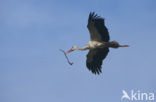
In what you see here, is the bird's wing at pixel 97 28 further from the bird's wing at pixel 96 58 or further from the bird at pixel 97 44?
the bird's wing at pixel 96 58

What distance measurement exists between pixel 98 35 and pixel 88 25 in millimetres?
737

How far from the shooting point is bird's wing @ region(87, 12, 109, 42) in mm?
23391

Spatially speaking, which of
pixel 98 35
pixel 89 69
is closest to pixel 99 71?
pixel 89 69

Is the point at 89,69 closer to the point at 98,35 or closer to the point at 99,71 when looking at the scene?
the point at 99,71

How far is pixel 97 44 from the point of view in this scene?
78.8ft

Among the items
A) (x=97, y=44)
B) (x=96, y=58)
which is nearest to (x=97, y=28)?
(x=97, y=44)

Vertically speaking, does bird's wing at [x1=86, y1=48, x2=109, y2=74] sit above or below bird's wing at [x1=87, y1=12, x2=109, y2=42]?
below

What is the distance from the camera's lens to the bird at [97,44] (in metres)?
23.4

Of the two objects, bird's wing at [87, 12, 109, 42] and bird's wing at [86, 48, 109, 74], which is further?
bird's wing at [86, 48, 109, 74]

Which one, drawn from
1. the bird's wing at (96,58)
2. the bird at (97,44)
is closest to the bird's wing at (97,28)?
the bird at (97,44)

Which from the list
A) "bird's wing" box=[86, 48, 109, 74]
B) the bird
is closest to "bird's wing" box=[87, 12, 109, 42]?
the bird

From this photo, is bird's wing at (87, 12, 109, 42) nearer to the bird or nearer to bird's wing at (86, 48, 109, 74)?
the bird

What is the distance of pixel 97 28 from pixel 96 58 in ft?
6.50

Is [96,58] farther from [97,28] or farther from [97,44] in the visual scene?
[97,28]
